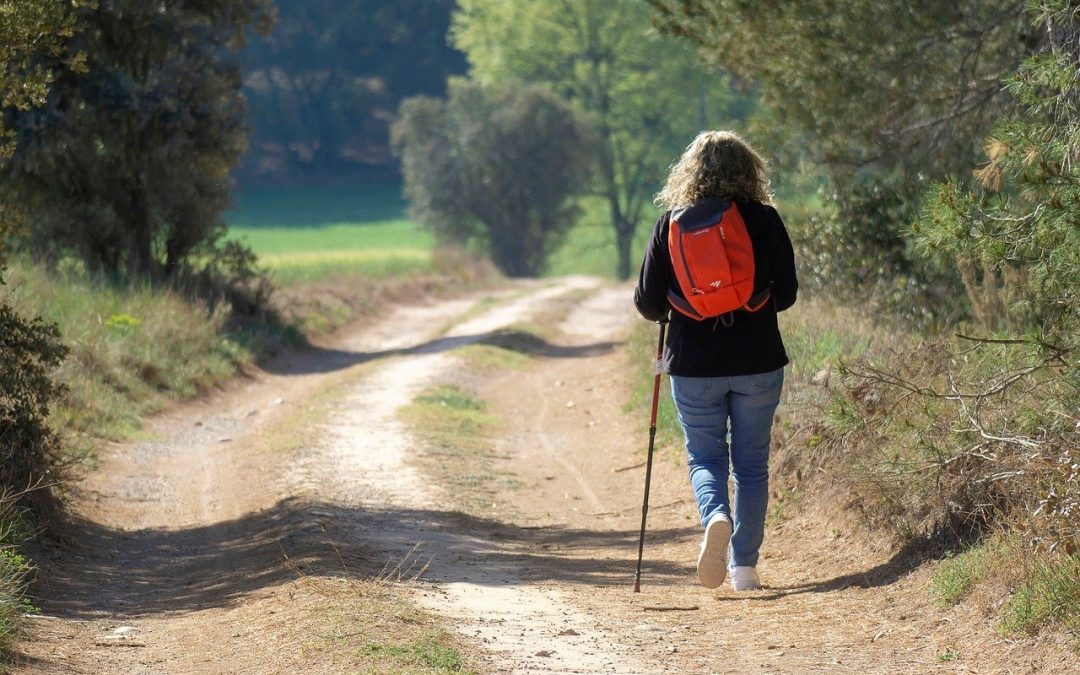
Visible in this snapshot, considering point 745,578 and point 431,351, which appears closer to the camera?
point 745,578

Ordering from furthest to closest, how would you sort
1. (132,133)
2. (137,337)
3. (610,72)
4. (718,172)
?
1. (610,72)
2. (132,133)
3. (137,337)
4. (718,172)

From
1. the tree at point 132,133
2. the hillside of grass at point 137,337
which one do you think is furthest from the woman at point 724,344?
the tree at point 132,133

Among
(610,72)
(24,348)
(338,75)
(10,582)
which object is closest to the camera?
(10,582)

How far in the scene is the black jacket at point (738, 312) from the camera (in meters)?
6.85

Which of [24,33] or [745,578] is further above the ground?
[24,33]

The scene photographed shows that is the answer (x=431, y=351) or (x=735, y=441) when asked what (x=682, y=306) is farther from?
(x=431, y=351)

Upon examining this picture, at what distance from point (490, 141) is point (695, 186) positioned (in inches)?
Result: 1703

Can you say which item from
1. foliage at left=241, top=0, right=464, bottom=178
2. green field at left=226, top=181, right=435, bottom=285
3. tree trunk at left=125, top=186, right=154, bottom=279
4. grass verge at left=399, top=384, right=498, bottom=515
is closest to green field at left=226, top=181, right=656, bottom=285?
green field at left=226, top=181, right=435, bottom=285

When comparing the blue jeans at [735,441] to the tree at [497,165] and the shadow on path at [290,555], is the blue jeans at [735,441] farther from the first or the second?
the tree at [497,165]

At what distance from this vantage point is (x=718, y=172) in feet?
22.5

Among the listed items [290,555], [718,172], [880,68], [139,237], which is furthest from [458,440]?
[139,237]

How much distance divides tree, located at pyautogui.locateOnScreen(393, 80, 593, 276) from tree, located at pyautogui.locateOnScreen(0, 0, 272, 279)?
2874 centimetres

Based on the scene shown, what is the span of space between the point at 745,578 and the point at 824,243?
8.03 metres

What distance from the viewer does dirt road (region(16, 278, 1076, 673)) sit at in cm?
590
